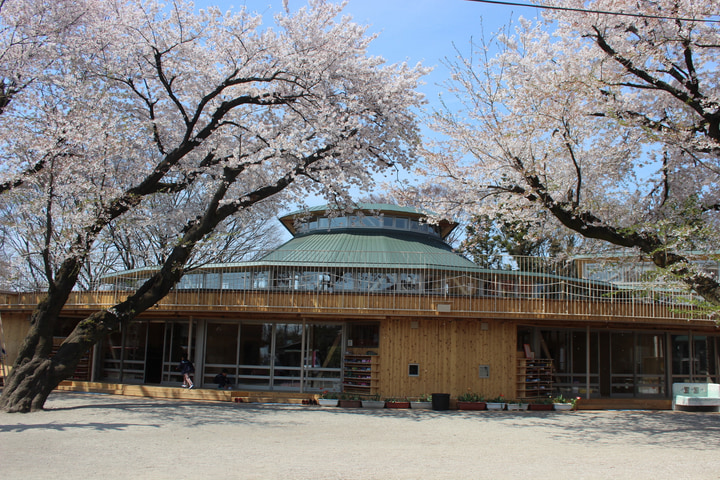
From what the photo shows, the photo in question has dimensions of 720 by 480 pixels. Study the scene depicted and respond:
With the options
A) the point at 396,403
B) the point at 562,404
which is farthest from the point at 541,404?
the point at 396,403

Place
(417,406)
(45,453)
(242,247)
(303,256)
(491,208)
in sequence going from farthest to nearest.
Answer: (242,247) → (303,256) → (417,406) → (491,208) → (45,453)

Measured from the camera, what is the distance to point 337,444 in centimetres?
1094

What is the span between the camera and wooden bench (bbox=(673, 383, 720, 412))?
60.4 feet

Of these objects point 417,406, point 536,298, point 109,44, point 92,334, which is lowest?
point 417,406

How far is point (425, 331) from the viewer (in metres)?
18.2

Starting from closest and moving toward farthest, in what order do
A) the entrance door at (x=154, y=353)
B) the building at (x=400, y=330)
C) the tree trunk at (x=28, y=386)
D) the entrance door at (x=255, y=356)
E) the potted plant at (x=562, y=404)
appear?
the tree trunk at (x=28, y=386) → the potted plant at (x=562, y=404) → the building at (x=400, y=330) → the entrance door at (x=255, y=356) → the entrance door at (x=154, y=353)

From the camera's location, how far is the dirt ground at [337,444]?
28.3ft

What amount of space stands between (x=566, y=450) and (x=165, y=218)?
13.0m

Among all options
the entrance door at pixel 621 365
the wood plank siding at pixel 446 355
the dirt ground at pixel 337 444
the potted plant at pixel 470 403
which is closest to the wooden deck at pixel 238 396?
the potted plant at pixel 470 403

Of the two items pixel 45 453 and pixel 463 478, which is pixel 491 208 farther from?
pixel 45 453

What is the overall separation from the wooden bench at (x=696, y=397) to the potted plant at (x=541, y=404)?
13.9 feet

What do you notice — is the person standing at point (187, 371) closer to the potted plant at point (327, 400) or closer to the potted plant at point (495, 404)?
the potted plant at point (327, 400)

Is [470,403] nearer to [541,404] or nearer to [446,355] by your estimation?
[446,355]

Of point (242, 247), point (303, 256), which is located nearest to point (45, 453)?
point (303, 256)
